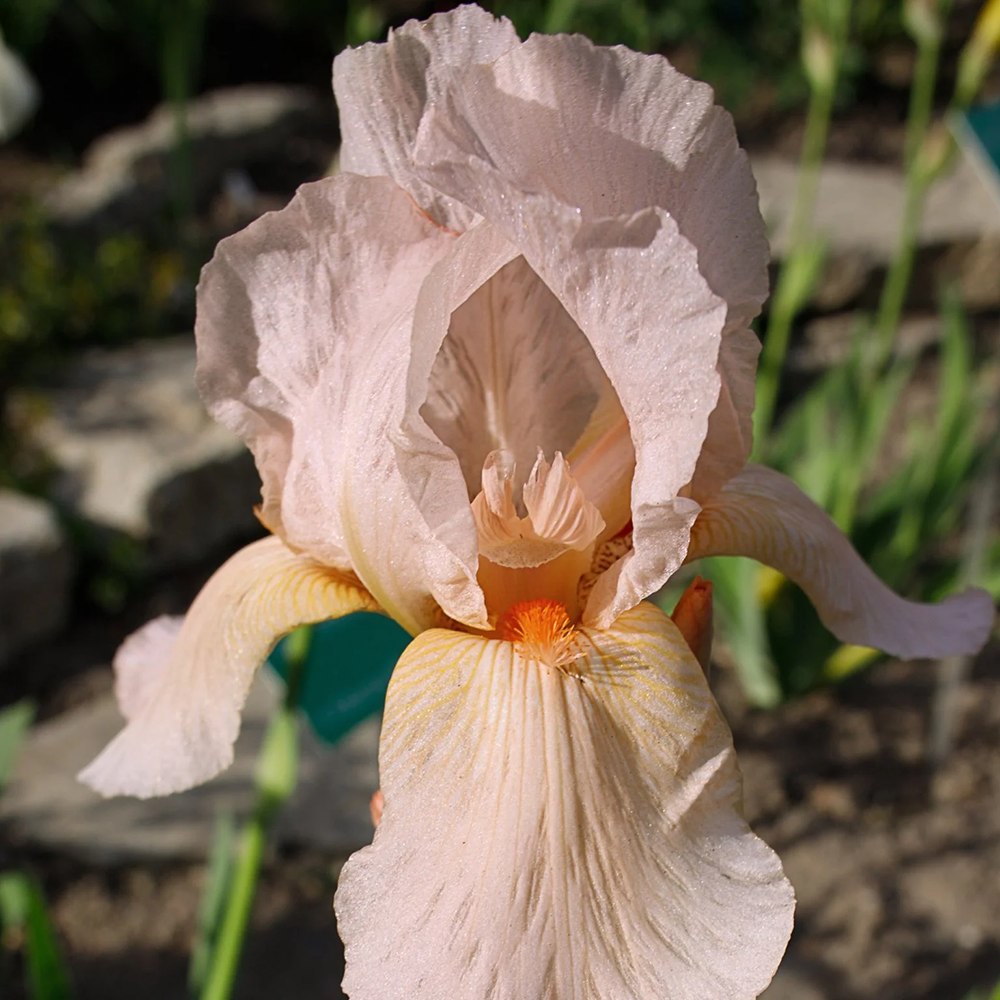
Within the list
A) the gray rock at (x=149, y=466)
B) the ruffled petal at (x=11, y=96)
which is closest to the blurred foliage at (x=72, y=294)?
the gray rock at (x=149, y=466)

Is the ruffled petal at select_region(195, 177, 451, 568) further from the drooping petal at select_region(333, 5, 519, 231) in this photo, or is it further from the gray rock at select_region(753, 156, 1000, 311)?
the gray rock at select_region(753, 156, 1000, 311)

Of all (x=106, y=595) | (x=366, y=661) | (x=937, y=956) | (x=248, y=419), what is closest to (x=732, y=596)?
(x=937, y=956)

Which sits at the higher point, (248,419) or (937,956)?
(248,419)

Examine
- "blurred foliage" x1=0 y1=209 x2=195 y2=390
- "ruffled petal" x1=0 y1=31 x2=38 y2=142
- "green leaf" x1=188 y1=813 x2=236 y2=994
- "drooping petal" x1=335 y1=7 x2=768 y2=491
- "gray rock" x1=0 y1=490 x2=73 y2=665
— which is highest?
"drooping petal" x1=335 y1=7 x2=768 y2=491

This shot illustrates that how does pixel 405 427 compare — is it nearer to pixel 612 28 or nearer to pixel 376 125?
pixel 376 125

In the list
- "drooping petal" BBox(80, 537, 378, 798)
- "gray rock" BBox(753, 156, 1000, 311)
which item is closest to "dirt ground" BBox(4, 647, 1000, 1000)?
"drooping petal" BBox(80, 537, 378, 798)

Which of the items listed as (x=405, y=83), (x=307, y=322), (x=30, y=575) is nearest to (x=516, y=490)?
(x=307, y=322)

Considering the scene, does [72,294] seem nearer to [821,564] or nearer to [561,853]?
[821,564]
